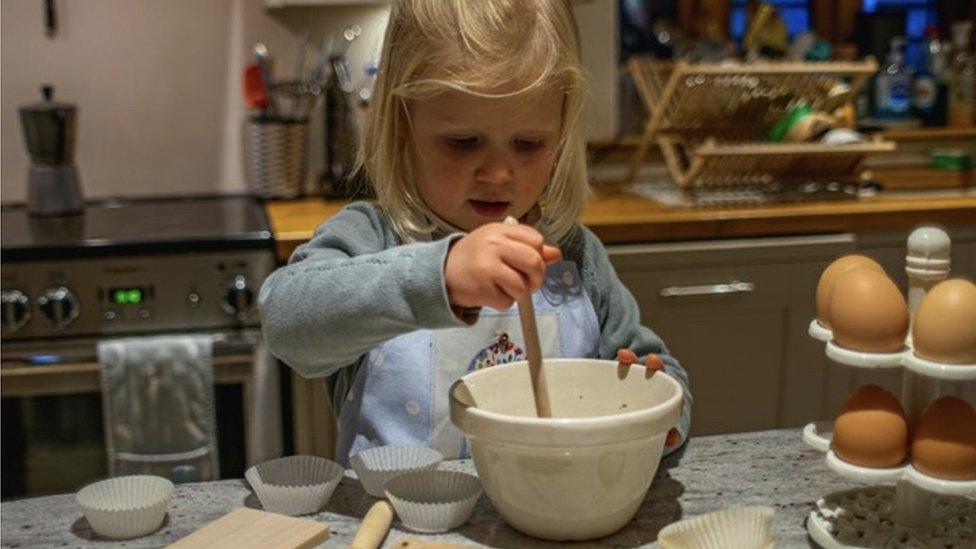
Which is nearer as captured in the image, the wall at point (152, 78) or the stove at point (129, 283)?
the stove at point (129, 283)

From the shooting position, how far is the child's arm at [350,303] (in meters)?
0.78

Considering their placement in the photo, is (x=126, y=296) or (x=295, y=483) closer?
(x=295, y=483)

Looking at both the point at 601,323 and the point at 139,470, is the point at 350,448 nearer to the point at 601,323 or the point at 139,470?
the point at 601,323

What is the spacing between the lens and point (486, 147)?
1.06 m

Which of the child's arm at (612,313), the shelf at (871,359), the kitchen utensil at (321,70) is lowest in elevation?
the child's arm at (612,313)

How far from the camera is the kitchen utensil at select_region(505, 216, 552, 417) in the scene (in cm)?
76

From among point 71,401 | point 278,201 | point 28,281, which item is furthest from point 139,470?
point 278,201

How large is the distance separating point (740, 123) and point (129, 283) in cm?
134

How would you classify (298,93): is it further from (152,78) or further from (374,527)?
(374,527)

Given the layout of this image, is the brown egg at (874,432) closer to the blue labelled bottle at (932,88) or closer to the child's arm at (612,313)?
the child's arm at (612,313)

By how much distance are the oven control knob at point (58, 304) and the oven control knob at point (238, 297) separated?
0.26 metres

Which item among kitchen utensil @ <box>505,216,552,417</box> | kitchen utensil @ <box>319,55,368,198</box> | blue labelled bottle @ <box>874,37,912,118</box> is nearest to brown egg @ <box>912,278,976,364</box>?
kitchen utensil @ <box>505,216,552,417</box>

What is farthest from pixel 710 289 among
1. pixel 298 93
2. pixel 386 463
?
pixel 386 463

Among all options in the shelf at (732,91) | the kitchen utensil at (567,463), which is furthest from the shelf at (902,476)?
the shelf at (732,91)
